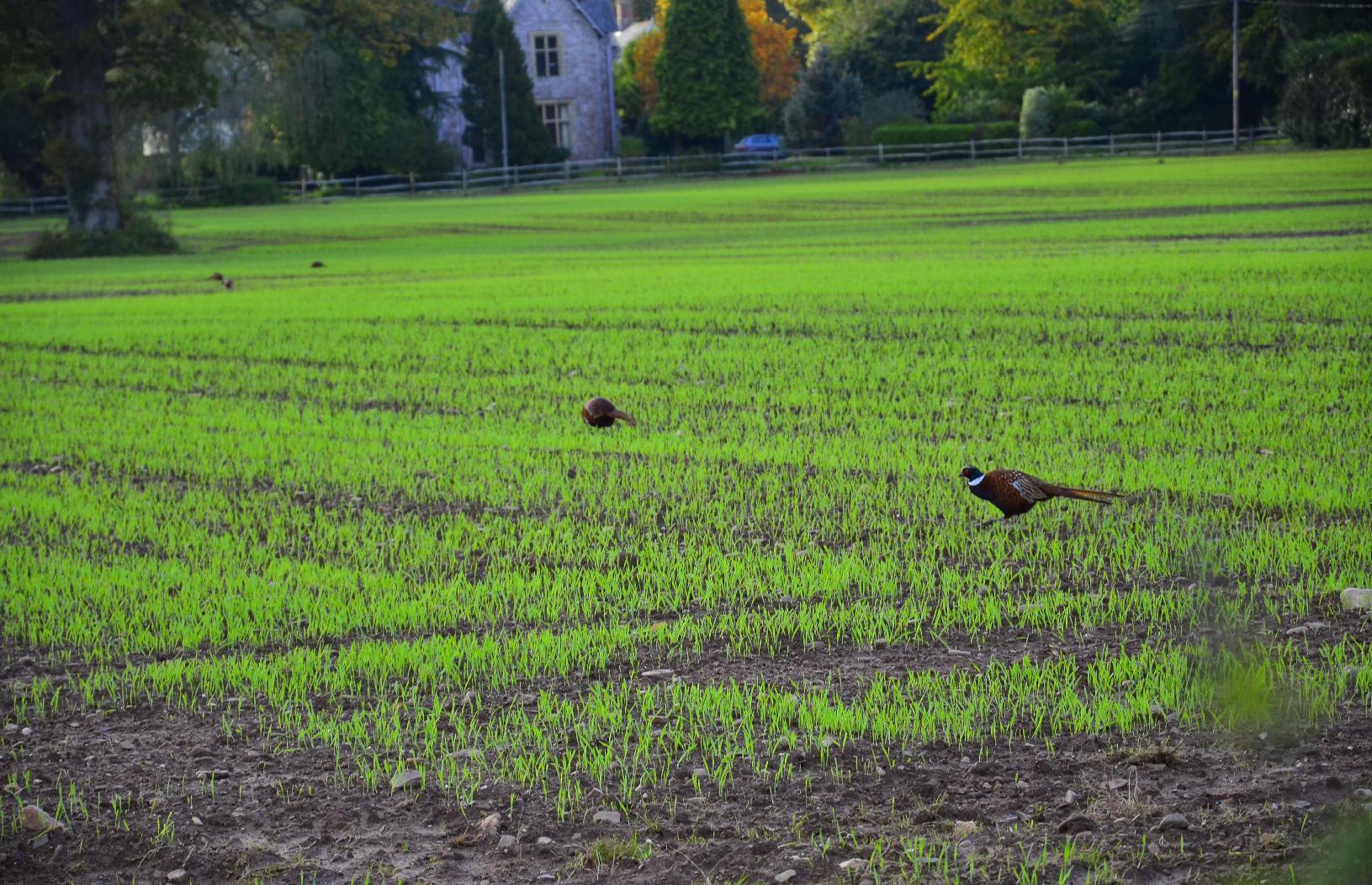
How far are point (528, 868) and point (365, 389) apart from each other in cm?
971

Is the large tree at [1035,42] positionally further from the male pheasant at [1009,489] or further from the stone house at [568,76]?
the male pheasant at [1009,489]

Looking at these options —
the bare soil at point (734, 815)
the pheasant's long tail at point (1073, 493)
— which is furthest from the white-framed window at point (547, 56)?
the bare soil at point (734, 815)

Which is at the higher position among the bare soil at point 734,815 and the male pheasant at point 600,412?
the male pheasant at point 600,412

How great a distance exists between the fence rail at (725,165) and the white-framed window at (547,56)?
9.83 meters

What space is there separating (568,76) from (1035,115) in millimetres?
24646

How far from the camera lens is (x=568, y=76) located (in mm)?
80250

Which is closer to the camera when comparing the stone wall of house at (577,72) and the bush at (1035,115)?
the bush at (1035,115)

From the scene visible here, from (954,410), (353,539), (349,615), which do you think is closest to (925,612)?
(349,615)

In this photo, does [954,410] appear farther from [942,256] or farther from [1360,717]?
[942,256]

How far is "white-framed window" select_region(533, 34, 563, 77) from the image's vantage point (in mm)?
80250

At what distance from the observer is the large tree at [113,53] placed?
108ft

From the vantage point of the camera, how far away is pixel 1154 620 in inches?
244

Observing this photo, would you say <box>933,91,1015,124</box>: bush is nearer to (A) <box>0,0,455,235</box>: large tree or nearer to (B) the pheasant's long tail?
(A) <box>0,0,455,235</box>: large tree

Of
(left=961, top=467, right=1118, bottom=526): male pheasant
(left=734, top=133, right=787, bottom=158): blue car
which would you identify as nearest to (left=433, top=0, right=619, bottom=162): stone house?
(left=734, top=133, right=787, bottom=158): blue car
